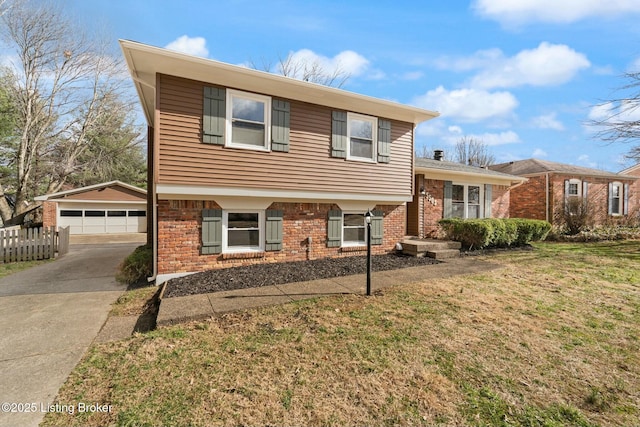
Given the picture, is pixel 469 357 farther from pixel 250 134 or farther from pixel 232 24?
pixel 232 24

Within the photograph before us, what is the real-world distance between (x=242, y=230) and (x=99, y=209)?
623 inches

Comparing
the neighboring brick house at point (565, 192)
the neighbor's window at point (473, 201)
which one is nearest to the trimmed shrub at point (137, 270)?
the neighbor's window at point (473, 201)

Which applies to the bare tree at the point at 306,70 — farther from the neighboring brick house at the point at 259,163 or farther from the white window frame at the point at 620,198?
the white window frame at the point at 620,198

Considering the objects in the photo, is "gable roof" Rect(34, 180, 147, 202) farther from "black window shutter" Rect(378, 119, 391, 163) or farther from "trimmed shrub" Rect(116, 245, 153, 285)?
"black window shutter" Rect(378, 119, 391, 163)

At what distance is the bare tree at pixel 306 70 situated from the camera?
18531 millimetres

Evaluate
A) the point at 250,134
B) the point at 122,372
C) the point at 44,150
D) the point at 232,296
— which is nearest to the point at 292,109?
the point at 250,134

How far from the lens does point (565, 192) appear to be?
15.8 metres

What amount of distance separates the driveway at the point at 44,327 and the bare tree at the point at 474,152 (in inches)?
1491

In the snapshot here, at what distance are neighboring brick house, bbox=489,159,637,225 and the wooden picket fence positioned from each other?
2244cm

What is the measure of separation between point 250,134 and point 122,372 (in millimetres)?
5483

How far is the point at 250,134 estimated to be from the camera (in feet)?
23.0

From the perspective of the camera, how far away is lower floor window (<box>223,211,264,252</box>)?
7078 mm

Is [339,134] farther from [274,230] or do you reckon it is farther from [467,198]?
[467,198]

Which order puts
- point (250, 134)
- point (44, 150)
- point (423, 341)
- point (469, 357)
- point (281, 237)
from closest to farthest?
point (469, 357)
point (423, 341)
point (250, 134)
point (281, 237)
point (44, 150)
